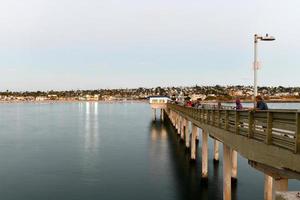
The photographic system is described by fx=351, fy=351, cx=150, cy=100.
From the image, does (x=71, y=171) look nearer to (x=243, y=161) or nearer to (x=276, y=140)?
(x=243, y=161)

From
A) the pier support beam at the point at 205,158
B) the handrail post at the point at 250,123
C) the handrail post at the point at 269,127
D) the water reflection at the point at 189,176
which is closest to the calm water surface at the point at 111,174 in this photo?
the water reflection at the point at 189,176

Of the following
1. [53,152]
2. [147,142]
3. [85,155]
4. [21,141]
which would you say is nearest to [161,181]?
[85,155]

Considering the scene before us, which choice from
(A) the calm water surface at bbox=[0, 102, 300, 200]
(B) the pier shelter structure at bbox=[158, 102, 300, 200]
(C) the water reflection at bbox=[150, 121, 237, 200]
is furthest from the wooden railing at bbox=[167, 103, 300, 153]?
(A) the calm water surface at bbox=[0, 102, 300, 200]

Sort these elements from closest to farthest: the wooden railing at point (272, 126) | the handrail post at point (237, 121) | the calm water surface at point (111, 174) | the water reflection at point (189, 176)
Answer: the wooden railing at point (272, 126) → the handrail post at point (237, 121) → the water reflection at point (189, 176) → the calm water surface at point (111, 174)

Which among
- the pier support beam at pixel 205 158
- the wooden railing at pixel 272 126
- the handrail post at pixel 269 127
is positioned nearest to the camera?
the wooden railing at pixel 272 126

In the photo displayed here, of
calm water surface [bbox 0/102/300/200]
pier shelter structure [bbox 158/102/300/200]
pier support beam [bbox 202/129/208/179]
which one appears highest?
pier shelter structure [bbox 158/102/300/200]

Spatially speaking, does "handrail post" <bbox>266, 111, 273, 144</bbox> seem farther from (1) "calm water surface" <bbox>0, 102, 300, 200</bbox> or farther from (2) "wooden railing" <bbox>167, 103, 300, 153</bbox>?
(1) "calm water surface" <bbox>0, 102, 300, 200</bbox>

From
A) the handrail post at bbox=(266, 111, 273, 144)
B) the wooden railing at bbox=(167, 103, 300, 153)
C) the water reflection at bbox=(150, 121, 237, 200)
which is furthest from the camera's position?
the water reflection at bbox=(150, 121, 237, 200)

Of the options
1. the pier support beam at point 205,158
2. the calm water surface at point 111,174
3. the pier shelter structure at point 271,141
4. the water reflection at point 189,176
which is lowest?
the calm water surface at point 111,174

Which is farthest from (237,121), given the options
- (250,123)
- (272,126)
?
(272,126)

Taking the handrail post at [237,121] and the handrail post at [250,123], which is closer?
the handrail post at [250,123]

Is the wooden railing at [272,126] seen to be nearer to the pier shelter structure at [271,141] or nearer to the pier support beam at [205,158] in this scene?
the pier shelter structure at [271,141]

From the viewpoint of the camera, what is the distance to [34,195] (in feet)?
95.5

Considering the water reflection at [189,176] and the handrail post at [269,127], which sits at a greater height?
the handrail post at [269,127]
